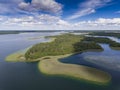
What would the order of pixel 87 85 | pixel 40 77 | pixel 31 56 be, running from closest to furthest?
1. pixel 87 85
2. pixel 40 77
3. pixel 31 56

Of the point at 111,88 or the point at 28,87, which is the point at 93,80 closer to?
the point at 111,88

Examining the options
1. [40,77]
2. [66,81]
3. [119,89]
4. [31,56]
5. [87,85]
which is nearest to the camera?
[119,89]

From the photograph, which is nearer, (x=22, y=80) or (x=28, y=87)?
(x=28, y=87)

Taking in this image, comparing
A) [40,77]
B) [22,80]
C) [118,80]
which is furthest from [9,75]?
[118,80]

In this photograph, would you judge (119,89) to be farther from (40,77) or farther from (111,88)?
(40,77)

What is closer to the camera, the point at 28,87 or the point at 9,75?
the point at 28,87

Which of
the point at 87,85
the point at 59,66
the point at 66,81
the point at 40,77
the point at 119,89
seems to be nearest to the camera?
the point at 119,89

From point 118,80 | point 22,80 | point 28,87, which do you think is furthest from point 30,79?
point 118,80

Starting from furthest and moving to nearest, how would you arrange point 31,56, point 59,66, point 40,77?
1. point 31,56
2. point 59,66
3. point 40,77
